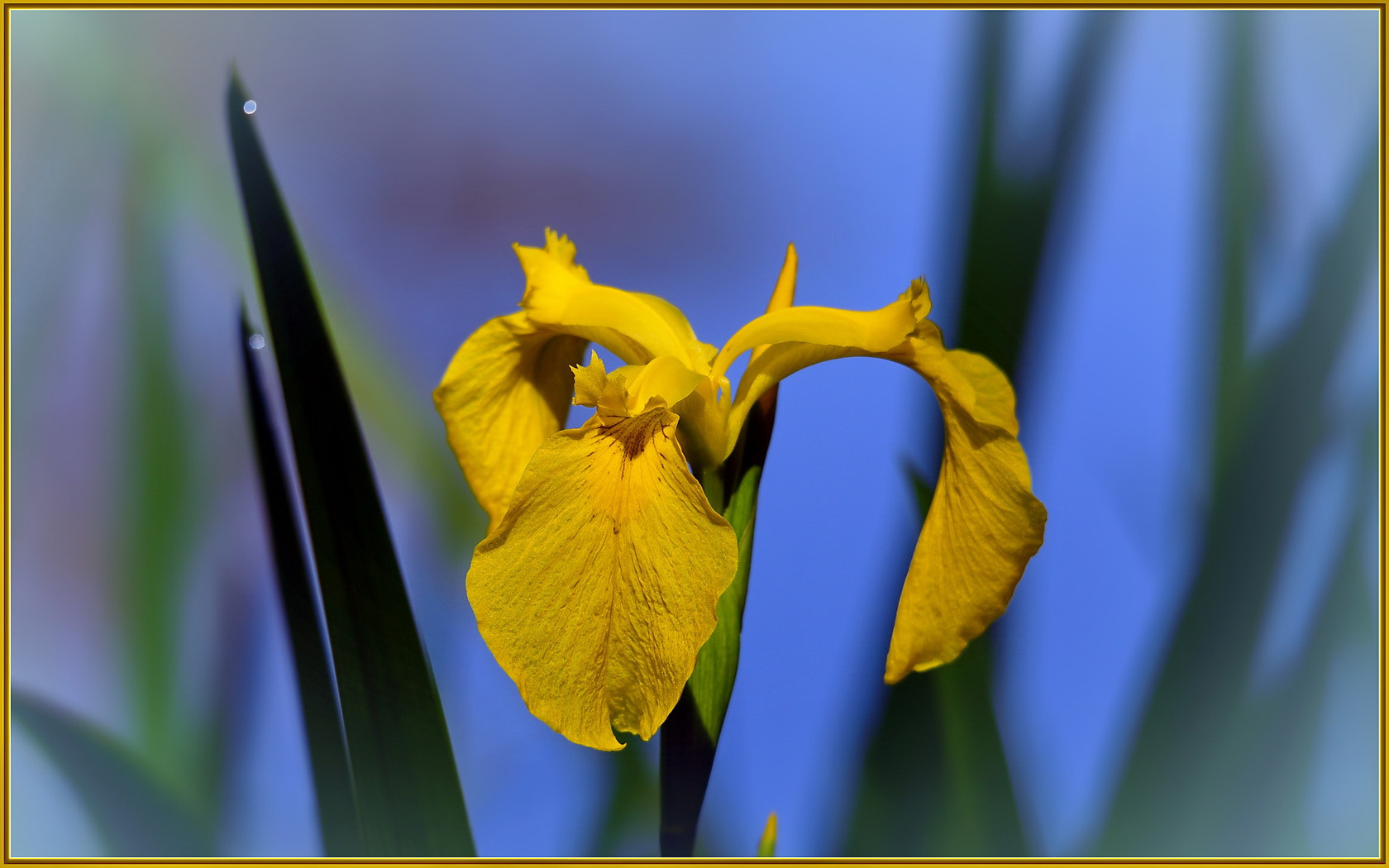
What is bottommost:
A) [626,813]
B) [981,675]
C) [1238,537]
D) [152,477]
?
[626,813]

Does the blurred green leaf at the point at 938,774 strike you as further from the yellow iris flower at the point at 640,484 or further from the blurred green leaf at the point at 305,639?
the blurred green leaf at the point at 305,639

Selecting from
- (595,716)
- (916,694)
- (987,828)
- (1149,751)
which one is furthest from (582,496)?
(1149,751)

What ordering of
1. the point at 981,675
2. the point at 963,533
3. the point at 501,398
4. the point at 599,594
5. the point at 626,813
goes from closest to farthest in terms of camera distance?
the point at 599,594 → the point at 963,533 → the point at 501,398 → the point at 981,675 → the point at 626,813

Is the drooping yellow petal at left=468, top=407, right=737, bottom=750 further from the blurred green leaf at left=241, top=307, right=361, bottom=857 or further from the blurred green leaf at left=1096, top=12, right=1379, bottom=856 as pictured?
the blurred green leaf at left=1096, top=12, right=1379, bottom=856

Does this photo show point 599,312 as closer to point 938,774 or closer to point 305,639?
point 305,639

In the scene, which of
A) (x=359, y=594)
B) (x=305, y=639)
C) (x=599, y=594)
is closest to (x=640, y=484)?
(x=599, y=594)

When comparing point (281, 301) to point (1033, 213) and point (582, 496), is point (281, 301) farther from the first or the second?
point (1033, 213)

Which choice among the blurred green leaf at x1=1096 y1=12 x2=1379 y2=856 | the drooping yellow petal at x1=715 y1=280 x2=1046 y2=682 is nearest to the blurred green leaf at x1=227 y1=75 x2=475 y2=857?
the drooping yellow petal at x1=715 y1=280 x2=1046 y2=682
